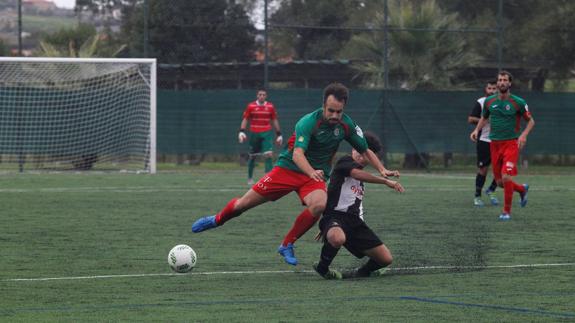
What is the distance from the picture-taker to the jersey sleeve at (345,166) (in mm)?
9102

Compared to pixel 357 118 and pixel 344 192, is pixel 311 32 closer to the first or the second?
pixel 357 118

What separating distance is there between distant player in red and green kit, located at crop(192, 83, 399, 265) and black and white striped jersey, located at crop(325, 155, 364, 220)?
19 centimetres

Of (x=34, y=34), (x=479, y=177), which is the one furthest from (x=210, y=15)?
(x=34, y=34)

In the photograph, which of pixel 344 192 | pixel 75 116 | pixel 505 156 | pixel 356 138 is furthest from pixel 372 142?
pixel 75 116

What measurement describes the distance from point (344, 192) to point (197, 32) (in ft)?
63.0

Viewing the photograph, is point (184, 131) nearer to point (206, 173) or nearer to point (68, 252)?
point (206, 173)

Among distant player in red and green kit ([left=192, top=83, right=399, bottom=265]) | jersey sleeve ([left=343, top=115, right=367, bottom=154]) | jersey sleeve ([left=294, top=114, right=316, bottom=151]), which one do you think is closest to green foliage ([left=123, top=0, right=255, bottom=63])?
distant player in red and green kit ([left=192, top=83, right=399, bottom=265])

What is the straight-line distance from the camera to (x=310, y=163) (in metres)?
9.77

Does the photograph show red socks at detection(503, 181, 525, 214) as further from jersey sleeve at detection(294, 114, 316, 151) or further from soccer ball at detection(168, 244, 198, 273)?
soccer ball at detection(168, 244, 198, 273)

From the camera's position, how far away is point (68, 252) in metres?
10.7

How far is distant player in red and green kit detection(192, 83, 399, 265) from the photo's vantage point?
9.19 metres

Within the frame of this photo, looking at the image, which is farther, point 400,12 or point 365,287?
point 400,12

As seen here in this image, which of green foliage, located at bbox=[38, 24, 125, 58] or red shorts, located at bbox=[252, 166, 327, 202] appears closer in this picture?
red shorts, located at bbox=[252, 166, 327, 202]

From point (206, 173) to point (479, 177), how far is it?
10491 mm
